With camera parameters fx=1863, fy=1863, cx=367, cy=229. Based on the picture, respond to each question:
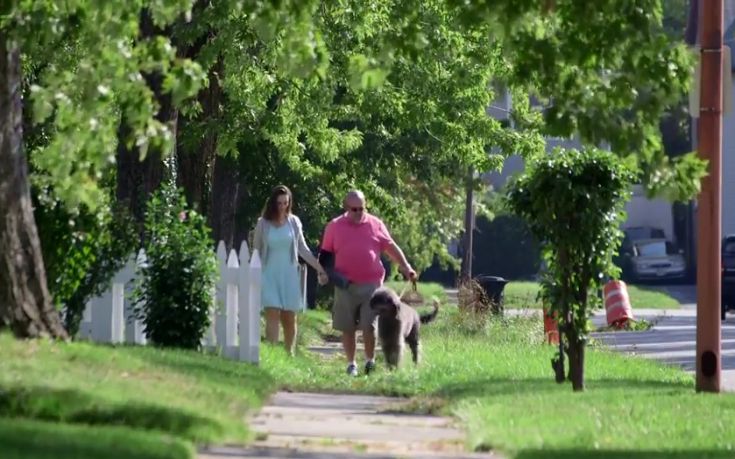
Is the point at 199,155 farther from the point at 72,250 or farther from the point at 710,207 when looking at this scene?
the point at 710,207

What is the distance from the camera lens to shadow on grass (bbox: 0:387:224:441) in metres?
10.1

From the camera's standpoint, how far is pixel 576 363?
14.1 metres

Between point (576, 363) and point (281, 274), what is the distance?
493 centimetres

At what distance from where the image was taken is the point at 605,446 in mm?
10258

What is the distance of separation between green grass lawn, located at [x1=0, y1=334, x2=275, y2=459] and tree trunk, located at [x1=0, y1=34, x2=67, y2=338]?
0.28m

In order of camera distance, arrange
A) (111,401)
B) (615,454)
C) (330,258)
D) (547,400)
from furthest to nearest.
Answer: (330,258)
(547,400)
(111,401)
(615,454)

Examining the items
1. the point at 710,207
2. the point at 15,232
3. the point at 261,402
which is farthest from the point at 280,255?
the point at 15,232

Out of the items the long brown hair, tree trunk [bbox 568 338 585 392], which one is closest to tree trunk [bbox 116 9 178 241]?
the long brown hair

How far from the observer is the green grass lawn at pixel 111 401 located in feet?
29.8

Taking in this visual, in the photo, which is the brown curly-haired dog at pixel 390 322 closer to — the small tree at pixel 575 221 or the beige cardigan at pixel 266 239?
the beige cardigan at pixel 266 239

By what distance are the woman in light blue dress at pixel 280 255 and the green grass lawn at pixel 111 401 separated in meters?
4.70

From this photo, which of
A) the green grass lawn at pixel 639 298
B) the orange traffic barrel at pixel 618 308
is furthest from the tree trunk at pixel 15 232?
the green grass lawn at pixel 639 298

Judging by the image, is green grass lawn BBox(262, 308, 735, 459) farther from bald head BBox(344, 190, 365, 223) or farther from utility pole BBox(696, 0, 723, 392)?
bald head BBox(344, 190, 365, 223)

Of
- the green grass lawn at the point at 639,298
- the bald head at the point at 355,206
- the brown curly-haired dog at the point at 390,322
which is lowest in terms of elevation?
the green grass lawn at the point at 639,298
